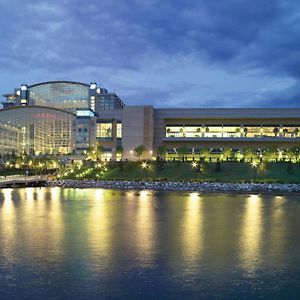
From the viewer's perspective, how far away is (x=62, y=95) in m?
170

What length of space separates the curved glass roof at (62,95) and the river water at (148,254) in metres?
131

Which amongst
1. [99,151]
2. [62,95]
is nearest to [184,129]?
[99,151]

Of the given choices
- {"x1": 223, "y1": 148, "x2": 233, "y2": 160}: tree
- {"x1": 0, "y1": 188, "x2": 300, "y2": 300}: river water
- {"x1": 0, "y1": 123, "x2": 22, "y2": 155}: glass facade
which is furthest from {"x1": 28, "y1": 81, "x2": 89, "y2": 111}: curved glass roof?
{"x1": 0, "y1": 188, "x2": 300, "y2": 300}: river water

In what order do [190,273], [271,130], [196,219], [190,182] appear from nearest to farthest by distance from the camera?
1. [190,273]
2. [196,219]
3. [190,182]
4. [271,130]

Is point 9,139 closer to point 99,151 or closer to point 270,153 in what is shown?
point 99,151

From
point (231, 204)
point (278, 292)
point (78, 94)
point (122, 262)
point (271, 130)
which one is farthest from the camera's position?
point (78, 94)

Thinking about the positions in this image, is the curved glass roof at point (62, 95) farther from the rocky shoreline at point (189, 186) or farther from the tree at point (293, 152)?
the rocky shoreline at point (189, 186)

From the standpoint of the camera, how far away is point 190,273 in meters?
20.4

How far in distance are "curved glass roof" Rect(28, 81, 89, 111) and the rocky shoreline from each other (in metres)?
91.6

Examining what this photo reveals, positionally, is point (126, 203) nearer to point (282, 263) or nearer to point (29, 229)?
point (29, 229)

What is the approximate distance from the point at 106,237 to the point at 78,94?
147099 millimetres

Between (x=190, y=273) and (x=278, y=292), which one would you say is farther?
(x=190, y=273)

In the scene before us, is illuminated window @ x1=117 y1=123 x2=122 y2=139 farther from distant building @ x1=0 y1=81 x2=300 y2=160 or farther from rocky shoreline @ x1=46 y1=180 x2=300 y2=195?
rocky shoreline @ x1=46 y1=180 x2=300 y2=195

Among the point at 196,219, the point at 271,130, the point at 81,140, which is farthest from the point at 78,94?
the point at 196,219
